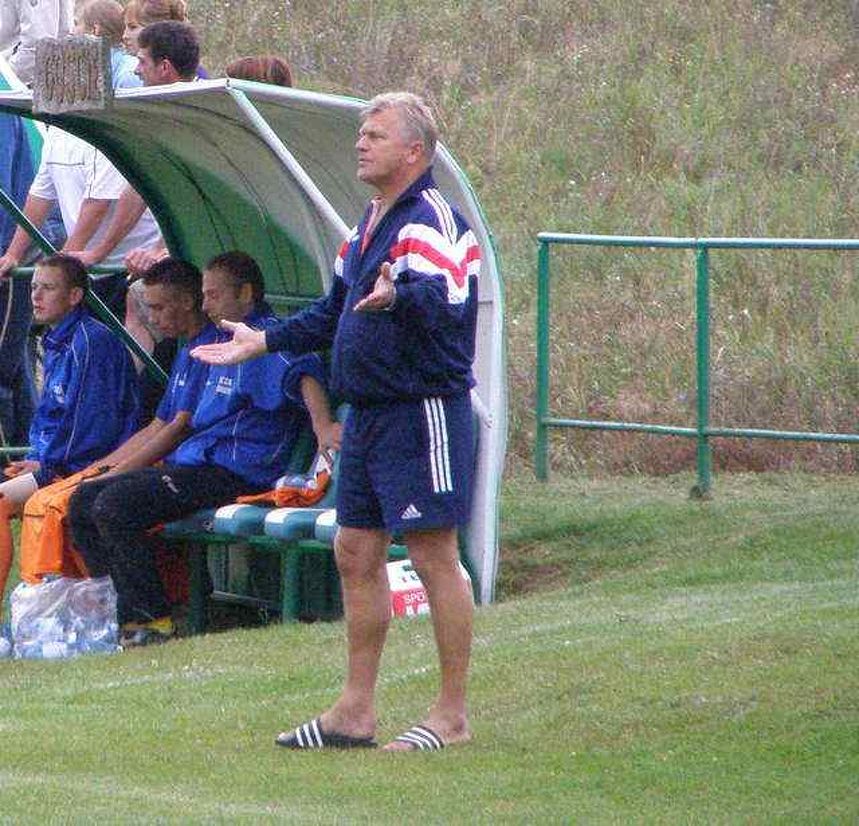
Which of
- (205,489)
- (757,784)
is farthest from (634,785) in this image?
(205,489)

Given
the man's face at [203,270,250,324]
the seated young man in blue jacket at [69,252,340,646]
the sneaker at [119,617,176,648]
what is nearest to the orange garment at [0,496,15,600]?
the seated young man in blue jacket at [69,252,340,646]

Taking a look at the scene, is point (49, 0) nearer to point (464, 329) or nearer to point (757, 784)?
point (464, 329)

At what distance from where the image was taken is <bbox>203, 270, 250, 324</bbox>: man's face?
28.9 feet

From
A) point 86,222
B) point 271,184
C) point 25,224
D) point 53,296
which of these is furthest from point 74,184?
point 271,184

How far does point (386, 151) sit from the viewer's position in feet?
20.2

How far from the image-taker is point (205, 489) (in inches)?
350

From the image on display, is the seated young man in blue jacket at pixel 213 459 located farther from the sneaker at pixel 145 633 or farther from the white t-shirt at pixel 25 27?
the white t-shirt at pixel 25 27

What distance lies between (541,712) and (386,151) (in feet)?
5.88

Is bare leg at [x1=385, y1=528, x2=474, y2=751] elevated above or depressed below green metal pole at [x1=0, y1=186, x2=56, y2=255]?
below

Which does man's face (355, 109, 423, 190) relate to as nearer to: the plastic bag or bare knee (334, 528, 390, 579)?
bare knee (334, 528, 390, 579)

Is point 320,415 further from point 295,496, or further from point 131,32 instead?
point 131,32

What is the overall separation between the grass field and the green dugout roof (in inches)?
36.3

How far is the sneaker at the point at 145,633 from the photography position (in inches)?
343

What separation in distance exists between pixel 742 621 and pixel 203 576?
277 cm
